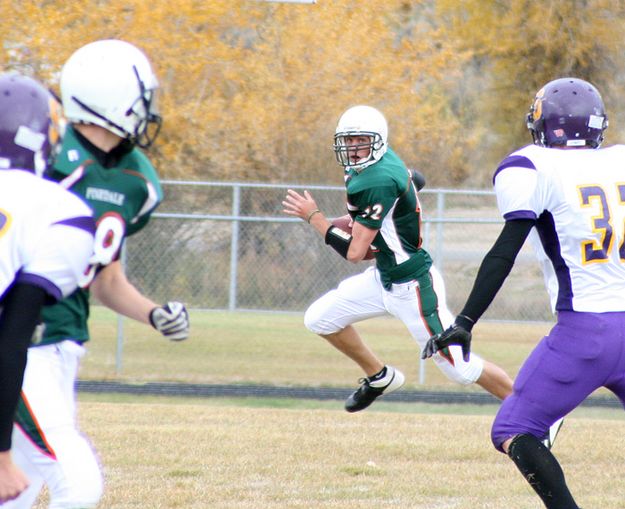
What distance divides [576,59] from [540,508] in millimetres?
17984

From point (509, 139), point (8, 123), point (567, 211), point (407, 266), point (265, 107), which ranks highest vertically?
point (8, 123)

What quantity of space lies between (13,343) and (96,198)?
857 millimetres

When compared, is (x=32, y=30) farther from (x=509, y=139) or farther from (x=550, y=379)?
(x=509, y=139)

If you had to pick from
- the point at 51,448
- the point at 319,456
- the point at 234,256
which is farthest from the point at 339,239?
the point at 234,256

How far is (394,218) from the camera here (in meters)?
6.48

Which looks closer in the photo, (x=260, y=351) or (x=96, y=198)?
(x=96, y=198)

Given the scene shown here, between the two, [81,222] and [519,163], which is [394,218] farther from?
[81,222]

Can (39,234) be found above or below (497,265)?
above

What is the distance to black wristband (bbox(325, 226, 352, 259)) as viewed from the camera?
6336 millimetres

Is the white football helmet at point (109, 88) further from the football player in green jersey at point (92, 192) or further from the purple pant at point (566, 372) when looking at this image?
the purple pant at point (566, 372)

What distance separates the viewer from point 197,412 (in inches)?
334

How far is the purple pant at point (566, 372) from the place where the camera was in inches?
164

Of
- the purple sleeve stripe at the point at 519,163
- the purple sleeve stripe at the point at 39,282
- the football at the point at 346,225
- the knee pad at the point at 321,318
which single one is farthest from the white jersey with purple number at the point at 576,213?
the knee pad at the point at 321,318

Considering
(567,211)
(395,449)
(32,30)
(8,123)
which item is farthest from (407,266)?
(32,30)
